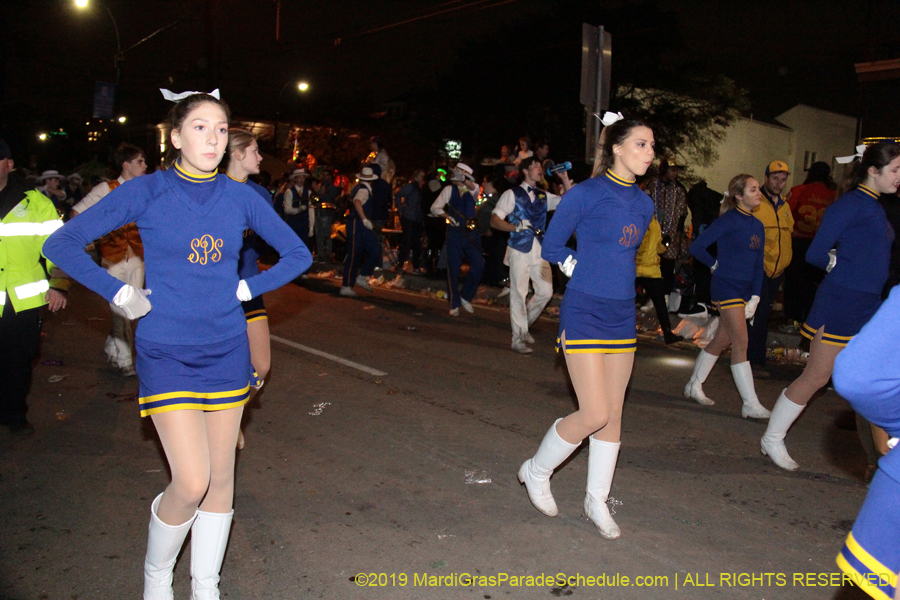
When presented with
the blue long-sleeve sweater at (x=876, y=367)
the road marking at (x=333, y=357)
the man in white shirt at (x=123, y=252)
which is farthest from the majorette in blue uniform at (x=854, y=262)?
the man in white shirt at (x=123, y=252)

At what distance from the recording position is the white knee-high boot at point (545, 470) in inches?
155

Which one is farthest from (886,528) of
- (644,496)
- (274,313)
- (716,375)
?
(274,313)

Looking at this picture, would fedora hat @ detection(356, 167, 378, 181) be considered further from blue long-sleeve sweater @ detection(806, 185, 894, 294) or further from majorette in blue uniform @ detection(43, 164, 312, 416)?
majorette in blue uniform @ detection(43, 164, 312, 416)

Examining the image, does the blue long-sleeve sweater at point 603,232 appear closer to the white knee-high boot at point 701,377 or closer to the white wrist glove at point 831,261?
the white wrist glove at point 831,261

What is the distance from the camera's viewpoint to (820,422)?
613cm

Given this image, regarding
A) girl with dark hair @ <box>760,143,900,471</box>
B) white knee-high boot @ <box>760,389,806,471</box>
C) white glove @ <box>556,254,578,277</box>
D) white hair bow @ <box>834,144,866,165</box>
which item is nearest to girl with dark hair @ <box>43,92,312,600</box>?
white glove @ <box>556,254,578,277</box>

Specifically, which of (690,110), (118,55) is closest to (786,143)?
(690,110)

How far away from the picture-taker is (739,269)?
5957mm

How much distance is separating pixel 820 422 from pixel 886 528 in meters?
4.89

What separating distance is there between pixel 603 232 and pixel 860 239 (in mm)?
1881

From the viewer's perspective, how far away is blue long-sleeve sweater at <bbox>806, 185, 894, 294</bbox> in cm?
455

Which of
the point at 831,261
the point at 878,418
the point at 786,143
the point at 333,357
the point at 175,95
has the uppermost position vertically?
the point at 786,143

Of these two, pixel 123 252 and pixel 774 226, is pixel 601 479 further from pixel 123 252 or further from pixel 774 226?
pixel 123 252

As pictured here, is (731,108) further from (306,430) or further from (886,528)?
(886,528)
